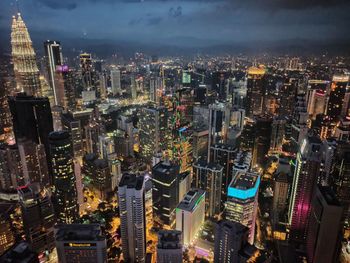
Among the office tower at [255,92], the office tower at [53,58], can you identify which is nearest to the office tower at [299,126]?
the office tower at [255,92]

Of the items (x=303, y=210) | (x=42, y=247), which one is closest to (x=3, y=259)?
(x=42, y=247)

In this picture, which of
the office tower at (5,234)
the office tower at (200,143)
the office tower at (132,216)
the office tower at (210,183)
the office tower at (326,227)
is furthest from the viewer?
the office tower at (200,143)

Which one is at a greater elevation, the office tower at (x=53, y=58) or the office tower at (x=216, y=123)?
the office tower at (x=53, y=58)

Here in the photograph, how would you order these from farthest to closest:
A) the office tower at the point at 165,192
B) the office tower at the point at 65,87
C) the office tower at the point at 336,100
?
the office tower at the point at 65,87
the office tower at the point at 336,100
the office tower at the point at 165,192

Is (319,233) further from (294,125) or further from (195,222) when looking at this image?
(294,125)

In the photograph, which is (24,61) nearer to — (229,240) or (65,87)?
(65,87)

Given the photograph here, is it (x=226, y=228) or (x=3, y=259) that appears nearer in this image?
(x=3, y=259)

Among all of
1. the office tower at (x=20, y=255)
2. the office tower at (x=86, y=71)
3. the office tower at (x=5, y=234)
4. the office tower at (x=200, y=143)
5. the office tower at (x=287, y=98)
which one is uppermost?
the office tower at (x=86, y=71)

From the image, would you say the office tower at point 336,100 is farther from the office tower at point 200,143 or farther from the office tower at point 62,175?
the office tower at point 62,175
